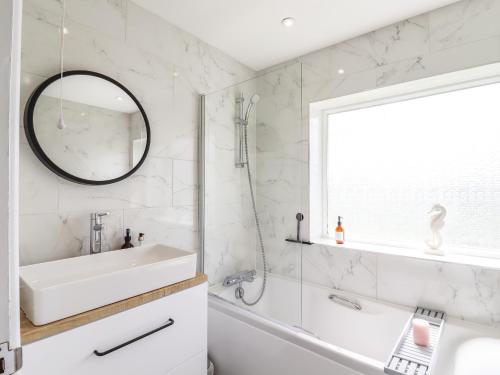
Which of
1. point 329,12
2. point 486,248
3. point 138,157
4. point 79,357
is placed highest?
point 329,12

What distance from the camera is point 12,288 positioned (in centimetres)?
50

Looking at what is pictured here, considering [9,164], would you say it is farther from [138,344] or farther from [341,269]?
[341,269]

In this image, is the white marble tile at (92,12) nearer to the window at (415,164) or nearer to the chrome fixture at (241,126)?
the chrome fixture at (241,126)

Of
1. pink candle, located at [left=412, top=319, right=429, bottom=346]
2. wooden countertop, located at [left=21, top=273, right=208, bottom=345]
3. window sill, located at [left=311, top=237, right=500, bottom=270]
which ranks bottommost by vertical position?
pink candle, located at [left=412, top=319, right=429, bottom=346]

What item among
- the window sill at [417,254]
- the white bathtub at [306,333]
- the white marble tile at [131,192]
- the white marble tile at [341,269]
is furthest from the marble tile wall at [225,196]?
the window sill at [417,254]

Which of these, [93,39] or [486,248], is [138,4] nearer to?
[93,39]

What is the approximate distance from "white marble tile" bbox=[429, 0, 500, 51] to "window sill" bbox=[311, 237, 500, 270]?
1313mm

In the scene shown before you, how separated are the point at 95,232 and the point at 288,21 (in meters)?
1.75

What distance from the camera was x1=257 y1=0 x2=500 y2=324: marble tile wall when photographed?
5.12 feet

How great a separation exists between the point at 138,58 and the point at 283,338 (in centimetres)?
182

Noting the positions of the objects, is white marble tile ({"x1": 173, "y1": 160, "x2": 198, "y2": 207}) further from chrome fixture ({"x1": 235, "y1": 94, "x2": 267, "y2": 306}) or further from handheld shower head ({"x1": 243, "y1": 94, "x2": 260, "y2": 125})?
handheld shower head ({"x1": 243, "y1": 94, "x2": 260, "y2": 125})

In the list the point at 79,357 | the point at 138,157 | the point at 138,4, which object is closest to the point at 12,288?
the point at 79,357

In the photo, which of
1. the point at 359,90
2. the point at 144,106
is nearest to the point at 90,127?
the point at 144,106

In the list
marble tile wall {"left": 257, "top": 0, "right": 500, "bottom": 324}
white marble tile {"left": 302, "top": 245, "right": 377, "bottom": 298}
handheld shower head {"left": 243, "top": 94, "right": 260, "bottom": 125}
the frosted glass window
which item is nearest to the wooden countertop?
marble tile wall {"left": 257, "top": 0, "right": 500, "bottom": 324}
